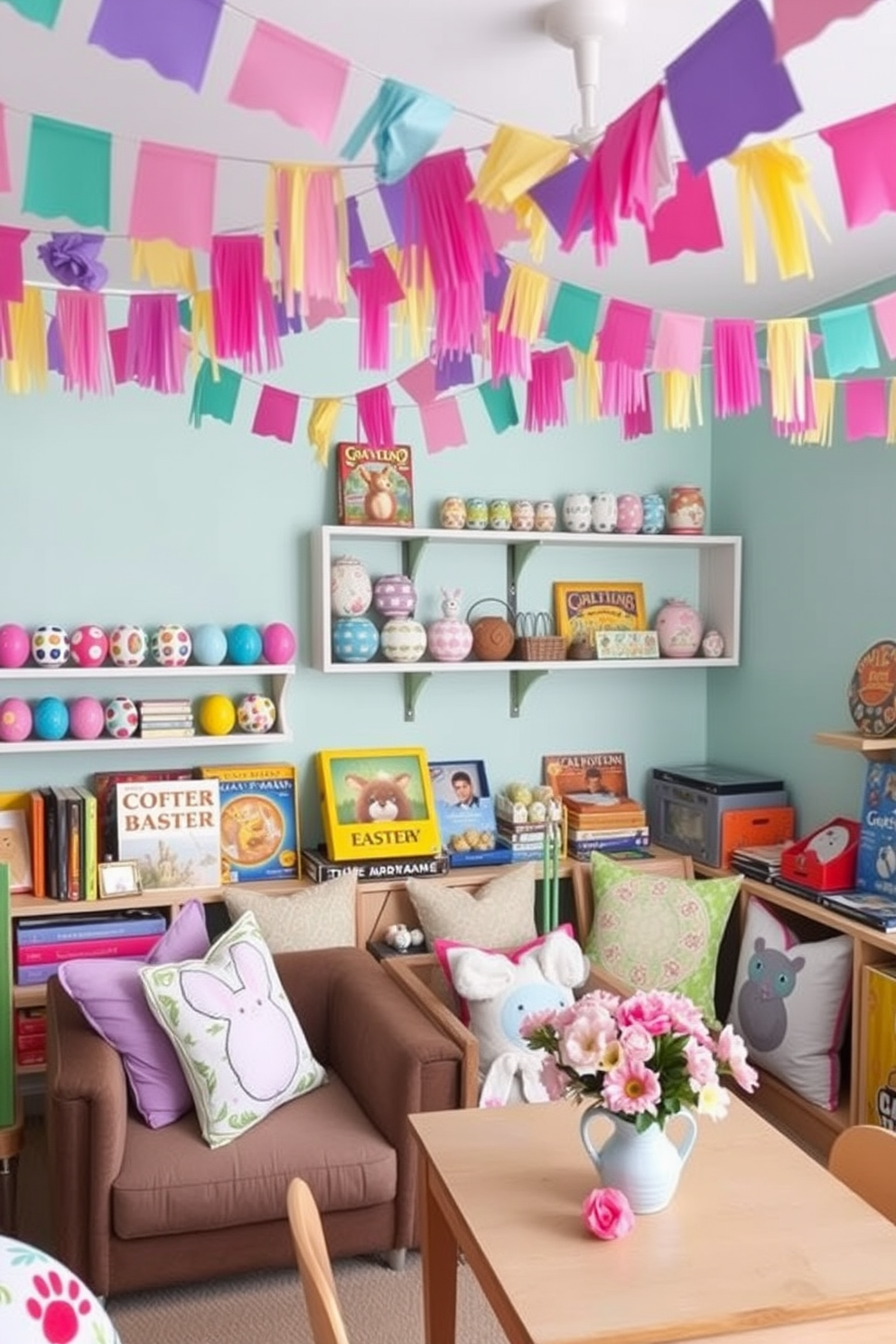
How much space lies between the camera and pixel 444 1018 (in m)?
2.92

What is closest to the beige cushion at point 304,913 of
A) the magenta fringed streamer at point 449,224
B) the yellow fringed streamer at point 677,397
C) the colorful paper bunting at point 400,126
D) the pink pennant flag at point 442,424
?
the pink pennant flag at point 442,424

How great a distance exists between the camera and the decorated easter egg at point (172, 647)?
11.5 feet

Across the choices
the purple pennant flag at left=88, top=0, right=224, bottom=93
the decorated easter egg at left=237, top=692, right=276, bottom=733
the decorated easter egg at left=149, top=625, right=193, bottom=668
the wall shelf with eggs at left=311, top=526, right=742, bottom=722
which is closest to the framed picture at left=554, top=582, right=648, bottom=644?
the wall shelf with eggs at left=311, top=526, right=742, bottom=722

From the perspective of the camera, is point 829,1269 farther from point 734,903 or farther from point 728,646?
point 728,646

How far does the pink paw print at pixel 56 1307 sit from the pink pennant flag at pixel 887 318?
73.1 inches

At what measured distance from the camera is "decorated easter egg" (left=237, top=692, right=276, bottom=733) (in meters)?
3.59

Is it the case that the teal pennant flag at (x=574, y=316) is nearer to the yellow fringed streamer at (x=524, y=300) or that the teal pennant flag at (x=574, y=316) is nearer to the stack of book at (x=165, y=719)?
the yellow fringed streamer at (x=524, y=300)

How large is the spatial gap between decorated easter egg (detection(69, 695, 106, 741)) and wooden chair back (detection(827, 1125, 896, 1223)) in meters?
2.21

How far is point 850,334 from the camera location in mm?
2145

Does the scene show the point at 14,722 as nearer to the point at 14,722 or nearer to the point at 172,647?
the point at 14,722

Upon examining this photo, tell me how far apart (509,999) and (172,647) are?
4.36 feet

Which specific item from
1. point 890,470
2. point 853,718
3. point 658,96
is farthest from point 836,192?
point 658,96

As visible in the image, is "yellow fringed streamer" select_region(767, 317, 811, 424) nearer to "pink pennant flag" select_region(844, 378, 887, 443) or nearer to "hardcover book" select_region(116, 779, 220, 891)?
"pink pennant flag" select_region(844, 378, 887, 443)

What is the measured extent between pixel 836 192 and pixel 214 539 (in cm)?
192
